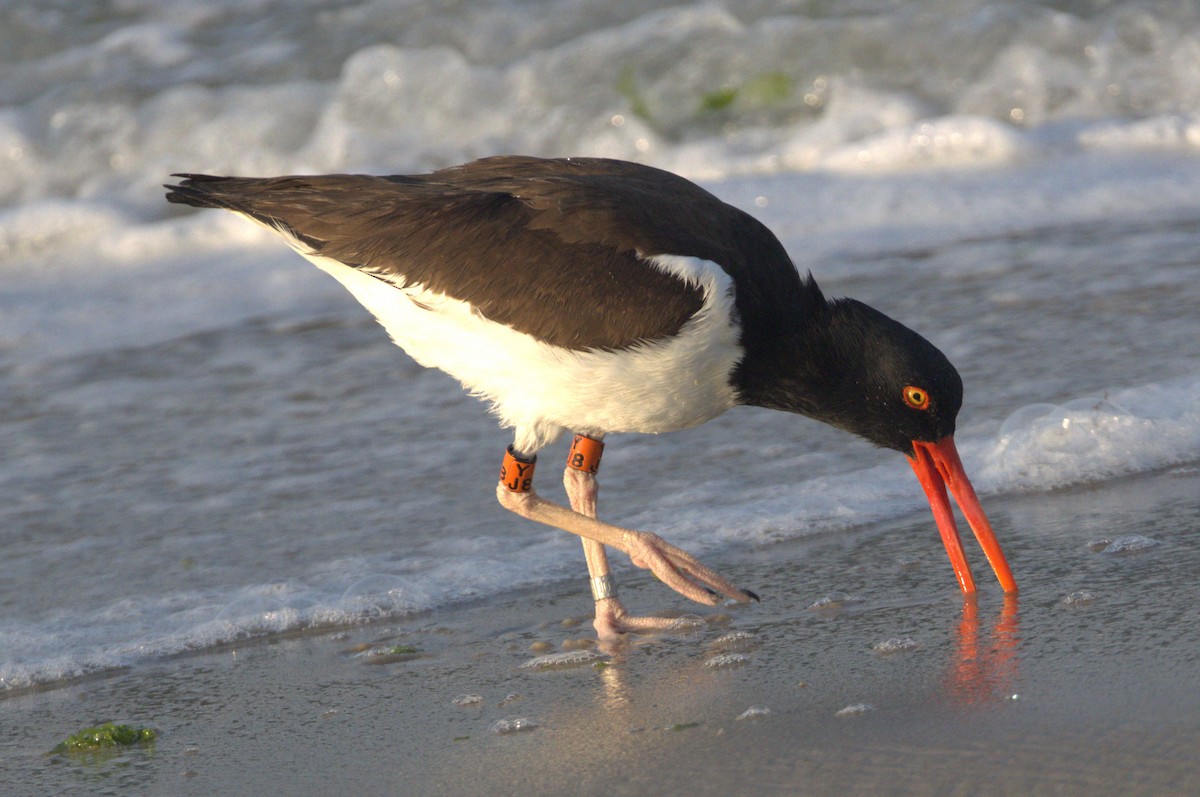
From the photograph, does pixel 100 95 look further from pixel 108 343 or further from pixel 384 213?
pixel 384 213

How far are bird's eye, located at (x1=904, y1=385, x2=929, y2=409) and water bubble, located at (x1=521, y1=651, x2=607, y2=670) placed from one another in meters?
1.20

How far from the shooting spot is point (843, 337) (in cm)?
462

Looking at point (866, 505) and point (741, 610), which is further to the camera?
point (866, 505)

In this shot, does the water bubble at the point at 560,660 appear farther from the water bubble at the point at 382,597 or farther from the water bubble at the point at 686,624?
the water bubble at the point at 382,597

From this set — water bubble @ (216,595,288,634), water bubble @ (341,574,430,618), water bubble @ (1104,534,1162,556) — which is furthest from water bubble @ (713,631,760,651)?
water bubble @ (216,595,288,634)

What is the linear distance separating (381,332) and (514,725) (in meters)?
4.65

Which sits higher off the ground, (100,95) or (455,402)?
(100,95)

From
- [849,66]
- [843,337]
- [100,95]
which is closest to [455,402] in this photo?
[843,337]

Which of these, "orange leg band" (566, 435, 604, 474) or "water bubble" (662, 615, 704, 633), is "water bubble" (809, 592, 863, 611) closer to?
"water bubble" (662, 615, 704, 633)

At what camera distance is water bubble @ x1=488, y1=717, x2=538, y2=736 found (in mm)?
3721

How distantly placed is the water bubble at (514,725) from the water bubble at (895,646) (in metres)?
0.93

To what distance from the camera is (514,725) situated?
147 inches

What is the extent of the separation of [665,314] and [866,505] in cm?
137

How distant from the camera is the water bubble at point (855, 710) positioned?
11.7 ft
